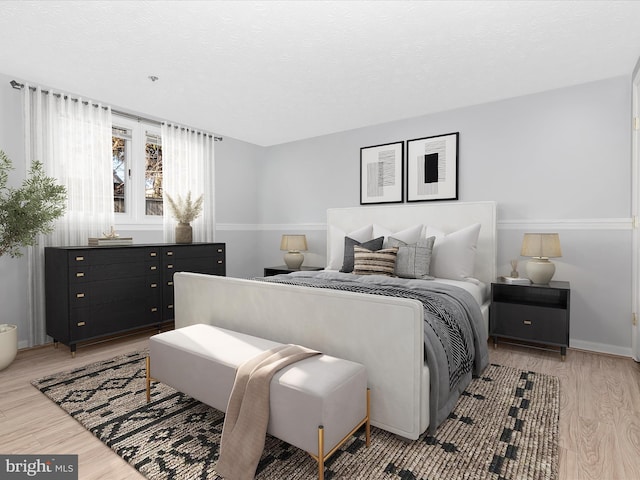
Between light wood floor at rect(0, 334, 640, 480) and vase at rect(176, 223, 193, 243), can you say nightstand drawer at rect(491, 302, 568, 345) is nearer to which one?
light wood floor at rect(0, 334, 640, 480)

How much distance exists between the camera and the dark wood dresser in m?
3.05

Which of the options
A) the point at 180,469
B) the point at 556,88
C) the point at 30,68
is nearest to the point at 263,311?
the point at 180,469

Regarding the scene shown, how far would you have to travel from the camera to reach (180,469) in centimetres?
160

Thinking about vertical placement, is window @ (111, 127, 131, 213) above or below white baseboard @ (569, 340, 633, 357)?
above

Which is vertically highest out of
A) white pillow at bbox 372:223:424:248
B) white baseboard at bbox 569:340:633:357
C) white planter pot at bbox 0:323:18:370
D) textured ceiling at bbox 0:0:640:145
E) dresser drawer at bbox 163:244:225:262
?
textured ceiling at bbox 0:0:640:145

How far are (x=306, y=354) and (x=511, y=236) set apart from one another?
2.73 metres

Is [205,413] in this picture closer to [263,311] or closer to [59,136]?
[263,311]

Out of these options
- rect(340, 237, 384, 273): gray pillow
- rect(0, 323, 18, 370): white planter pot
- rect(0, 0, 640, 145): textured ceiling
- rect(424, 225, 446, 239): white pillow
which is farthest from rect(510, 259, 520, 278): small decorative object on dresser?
rect(0, 323, 18, 370): white planter pot

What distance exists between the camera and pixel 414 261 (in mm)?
3195

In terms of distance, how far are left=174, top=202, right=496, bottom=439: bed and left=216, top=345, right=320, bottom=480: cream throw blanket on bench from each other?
0.38 m

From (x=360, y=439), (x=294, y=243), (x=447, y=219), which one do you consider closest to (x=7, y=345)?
(x=360, y=439)

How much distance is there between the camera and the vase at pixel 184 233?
4.18m

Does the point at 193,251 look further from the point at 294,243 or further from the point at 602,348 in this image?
the point at 602,348

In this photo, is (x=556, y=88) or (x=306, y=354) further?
(x=556, y=88)
